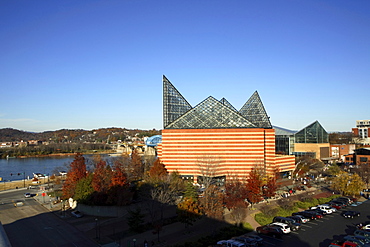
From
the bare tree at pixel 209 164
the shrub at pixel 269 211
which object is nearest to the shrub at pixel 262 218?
the shrub at pixel 269 211

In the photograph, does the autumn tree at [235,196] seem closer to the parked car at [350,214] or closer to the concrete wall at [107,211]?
the parked car at [350,214]

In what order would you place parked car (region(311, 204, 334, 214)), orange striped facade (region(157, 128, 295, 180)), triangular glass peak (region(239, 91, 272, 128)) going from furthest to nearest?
triangular glass peak (region(239, 91, 272, 128)), orange striped facade (region(157, 128, 295, 180)), parked car (region(311, 204, 334, 214))

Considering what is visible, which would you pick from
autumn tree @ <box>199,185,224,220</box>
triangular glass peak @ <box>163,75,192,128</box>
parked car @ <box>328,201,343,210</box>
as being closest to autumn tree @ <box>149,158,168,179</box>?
triangular glass peak @ <box>163,75,192,128</box>

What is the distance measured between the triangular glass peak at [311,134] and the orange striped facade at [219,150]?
90.9 feet

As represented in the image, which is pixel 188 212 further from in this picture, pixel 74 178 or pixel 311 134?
pixel 311 134

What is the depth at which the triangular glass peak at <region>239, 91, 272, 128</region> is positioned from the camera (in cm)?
6153

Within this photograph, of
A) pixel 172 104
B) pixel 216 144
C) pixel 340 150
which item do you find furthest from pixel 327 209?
pixel 340 150

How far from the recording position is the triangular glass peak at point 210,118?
53.2 m

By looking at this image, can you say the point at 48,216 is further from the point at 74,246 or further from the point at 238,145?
the point at 238,145

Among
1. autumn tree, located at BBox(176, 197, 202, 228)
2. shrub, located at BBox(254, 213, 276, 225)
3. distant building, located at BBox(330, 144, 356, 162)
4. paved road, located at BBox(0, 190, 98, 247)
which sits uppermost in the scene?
distant building, located at BBox(330, 144, 356, 162)

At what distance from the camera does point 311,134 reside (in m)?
78.9

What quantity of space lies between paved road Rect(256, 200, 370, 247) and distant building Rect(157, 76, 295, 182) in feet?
65.9

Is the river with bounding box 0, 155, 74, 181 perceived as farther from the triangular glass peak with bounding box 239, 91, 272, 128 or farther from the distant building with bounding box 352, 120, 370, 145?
the distant building with bounding box 352, 120, 370, 145

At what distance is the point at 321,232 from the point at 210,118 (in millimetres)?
31140
